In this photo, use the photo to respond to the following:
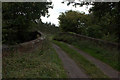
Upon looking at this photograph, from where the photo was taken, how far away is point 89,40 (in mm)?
18844

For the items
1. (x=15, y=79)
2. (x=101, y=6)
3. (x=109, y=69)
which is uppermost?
(x=101, y=6)

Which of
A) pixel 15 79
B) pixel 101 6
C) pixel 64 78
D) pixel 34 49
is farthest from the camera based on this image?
pixel 101 6

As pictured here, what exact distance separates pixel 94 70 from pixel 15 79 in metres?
4.71

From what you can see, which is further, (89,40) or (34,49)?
(89,40)

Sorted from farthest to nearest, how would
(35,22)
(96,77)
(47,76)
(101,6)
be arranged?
1. (101,6)
2. (35,22)
3. (96,77)
4. (47,76)

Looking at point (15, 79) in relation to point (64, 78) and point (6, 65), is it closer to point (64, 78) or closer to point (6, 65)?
point (6, 65)

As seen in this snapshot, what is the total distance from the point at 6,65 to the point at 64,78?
2101 millimetres

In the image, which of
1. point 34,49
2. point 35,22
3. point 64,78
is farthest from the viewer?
point 35,22

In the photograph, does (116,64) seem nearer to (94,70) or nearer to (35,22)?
(94,70)

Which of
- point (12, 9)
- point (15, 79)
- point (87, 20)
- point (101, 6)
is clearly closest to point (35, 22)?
point (12, 9)

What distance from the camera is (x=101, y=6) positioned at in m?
12.1

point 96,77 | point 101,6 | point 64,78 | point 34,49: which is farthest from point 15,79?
point 101,6

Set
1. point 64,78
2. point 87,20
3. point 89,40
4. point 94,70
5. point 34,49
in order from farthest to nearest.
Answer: point 89,40
point 87,20
point 34,49
point 94,70
point 64,78

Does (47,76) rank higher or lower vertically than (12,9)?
lower
